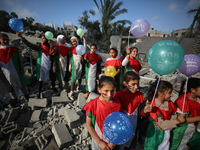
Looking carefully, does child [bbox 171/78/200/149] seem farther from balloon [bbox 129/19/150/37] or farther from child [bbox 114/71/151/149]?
balloon [bbox 129/19/150/37]

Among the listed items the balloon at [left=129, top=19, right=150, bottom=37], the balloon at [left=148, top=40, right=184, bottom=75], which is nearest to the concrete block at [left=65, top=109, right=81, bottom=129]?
the balloon at [left=148, top=40, right=184, bottom=75]

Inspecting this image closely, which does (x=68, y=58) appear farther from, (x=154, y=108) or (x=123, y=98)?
(x=154, y=108)

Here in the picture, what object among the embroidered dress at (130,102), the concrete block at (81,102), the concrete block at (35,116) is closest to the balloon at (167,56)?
the embroidered dress at (130,102)

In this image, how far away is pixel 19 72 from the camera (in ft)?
10.4

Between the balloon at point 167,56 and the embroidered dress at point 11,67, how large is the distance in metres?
3.90

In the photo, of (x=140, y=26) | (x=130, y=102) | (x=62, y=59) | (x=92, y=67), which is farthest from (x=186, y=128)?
(x=62, y=59)

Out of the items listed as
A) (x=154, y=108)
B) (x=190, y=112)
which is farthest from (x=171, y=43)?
(x=190, y=112)

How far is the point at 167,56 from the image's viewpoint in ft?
4.38

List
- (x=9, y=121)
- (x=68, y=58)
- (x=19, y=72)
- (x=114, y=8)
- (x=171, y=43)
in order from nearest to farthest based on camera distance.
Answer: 1. (x=171, y=43)
2. (x=9, y=121)
3. (x=19, y=72)
4. (x=68, y=58)
5. (x=114, y=8)

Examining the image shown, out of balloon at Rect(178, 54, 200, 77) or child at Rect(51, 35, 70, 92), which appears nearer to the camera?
balloon at Rect(178, 54, 200, 77)

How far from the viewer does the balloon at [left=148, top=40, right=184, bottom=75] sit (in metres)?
1.33

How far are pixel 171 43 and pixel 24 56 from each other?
714 centimetres

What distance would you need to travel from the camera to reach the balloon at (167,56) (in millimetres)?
1327

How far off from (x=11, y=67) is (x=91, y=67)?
2552 mm
